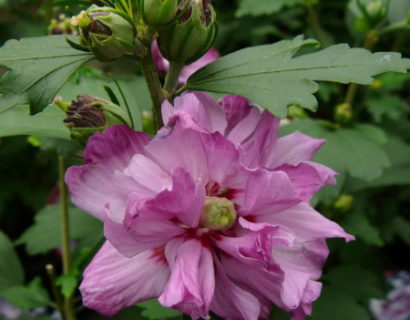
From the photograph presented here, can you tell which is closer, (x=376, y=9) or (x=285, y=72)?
(x=285, y=72)

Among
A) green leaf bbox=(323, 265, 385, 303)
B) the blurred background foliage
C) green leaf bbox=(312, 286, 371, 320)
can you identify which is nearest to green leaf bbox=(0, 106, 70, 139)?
the blurred background foliage

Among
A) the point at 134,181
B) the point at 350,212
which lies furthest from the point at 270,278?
the point at 350,212

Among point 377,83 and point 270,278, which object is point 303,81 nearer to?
point 270,278

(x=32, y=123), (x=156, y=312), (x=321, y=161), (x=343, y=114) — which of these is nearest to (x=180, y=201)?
(x=32, y=123)

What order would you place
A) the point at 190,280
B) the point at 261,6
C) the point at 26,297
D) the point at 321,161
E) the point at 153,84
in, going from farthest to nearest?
the point at 261,6 → the point at 26,297 → the point at 321,161 → the point at 153,84 → the point at 190,280

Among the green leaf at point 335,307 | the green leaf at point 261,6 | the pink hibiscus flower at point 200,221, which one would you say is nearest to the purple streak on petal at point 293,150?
the pink hibiscus flower at point 200,221

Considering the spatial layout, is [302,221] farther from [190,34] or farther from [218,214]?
[190,34]

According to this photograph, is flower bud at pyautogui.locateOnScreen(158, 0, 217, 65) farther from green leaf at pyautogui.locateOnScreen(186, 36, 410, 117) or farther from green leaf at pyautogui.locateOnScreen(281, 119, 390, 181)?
green leaf at pyautogui.locateOnScreen(281, 119, 390, 181)

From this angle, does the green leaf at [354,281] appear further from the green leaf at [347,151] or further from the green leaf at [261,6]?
the green leaf at [261,6]
